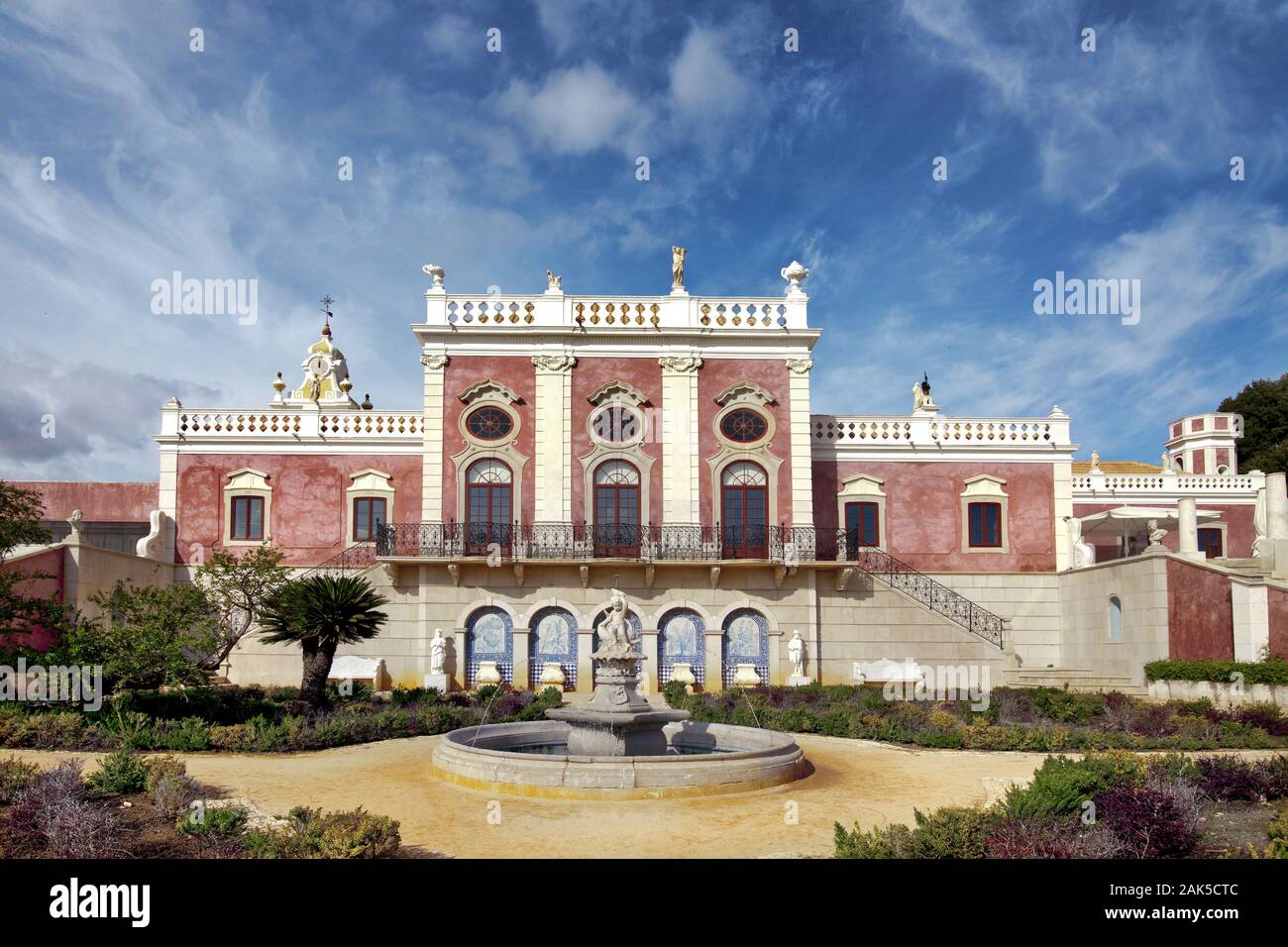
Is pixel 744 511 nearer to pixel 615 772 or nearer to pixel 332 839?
pixel 615 772

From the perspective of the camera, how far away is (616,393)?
29.0 metres

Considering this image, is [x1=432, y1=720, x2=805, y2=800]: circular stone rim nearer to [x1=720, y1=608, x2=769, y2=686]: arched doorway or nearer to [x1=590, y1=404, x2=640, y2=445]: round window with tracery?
[x1=720, y1=608, x2=769, y2=686]: arched doorway

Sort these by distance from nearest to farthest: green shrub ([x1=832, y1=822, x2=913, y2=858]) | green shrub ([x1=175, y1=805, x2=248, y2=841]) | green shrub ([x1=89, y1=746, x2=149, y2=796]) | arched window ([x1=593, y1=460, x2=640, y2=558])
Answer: green shrub ([x1=832, y1=822, x2=913, y2=858]) < green shrub ([x1=175, y1=805, x2=248, y2=841]) < green shrub ([x1=89, y1=746, x2=149, y2=796]) < arched window ([x1=593, y1=460, x2=640, y2=558])

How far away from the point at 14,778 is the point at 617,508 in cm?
1840

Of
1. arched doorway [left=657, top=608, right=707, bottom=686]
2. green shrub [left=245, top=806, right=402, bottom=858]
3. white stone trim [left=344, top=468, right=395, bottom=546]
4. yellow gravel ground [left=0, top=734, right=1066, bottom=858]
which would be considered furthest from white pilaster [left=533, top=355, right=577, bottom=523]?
green shrub [left=245, top=806, right=402, bottom=858]

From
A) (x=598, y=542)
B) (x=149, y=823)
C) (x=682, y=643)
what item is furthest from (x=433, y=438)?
(x=149, y=823)

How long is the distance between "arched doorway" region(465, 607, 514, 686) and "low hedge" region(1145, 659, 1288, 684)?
16.1 meters

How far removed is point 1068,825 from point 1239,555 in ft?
106

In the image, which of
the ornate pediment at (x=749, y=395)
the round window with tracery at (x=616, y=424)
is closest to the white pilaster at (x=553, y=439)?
the round window with tracery at (x=616, y=424)

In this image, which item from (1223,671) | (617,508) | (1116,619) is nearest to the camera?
(1223,671)

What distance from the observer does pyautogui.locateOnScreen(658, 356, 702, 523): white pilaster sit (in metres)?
28.4

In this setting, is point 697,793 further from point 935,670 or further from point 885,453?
point 885,453
